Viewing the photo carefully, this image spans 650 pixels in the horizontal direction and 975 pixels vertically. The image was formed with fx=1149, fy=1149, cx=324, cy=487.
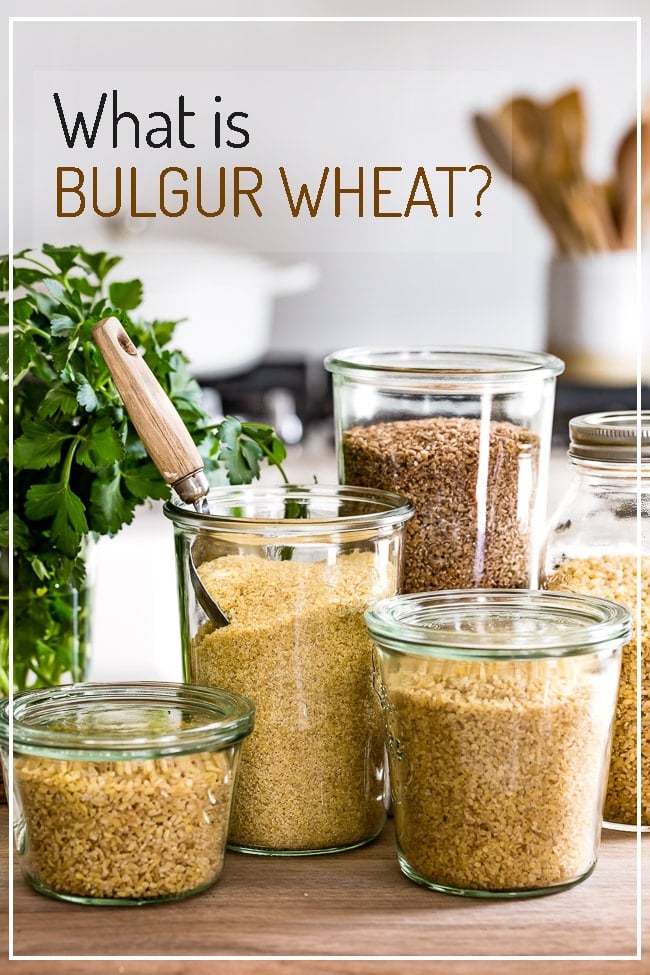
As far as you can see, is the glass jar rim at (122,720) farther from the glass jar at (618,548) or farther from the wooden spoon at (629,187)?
the wooden spoon at (629,187)

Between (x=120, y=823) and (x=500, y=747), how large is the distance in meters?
0.18

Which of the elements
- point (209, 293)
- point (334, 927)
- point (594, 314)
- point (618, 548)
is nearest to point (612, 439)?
point (618, 548)

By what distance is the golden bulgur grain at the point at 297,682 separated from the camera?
58 centimetres

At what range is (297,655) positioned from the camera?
0.58m

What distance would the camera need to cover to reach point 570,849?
543 millimetres

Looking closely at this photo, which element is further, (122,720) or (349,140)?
(349,140)

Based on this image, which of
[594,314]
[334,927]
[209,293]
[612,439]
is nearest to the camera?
[334,927]

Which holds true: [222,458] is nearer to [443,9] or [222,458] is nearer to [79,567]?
[79,567]

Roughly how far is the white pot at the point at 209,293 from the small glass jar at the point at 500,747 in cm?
144

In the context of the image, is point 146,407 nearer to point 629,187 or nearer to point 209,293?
point 209,293

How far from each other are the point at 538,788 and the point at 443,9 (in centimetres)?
216

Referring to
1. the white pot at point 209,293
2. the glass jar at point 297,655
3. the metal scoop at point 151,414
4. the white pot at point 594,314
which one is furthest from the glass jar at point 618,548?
the white pot at point 594,314

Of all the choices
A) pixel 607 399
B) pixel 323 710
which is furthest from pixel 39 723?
pixel 607 399

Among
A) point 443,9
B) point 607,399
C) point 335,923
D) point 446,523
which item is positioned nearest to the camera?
point 335,923
